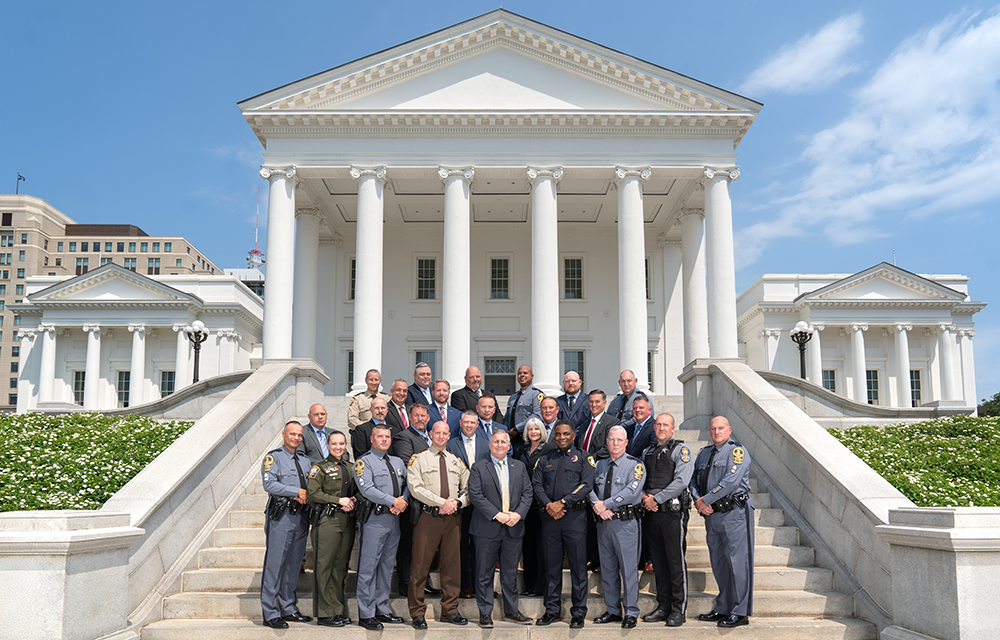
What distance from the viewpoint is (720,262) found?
26.8 metres

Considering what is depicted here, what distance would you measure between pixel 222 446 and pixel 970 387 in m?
50.1

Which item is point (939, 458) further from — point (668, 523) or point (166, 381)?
point (166, 381)

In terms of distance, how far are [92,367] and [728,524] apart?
50207 mm

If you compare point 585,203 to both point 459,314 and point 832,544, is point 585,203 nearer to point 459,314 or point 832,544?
point 459,314

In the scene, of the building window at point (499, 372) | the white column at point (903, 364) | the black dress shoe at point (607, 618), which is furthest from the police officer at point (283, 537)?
the white column at point (903, 364)

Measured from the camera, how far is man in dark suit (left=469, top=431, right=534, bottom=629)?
8.64m

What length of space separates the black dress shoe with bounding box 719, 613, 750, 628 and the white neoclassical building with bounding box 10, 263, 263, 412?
4606 cm

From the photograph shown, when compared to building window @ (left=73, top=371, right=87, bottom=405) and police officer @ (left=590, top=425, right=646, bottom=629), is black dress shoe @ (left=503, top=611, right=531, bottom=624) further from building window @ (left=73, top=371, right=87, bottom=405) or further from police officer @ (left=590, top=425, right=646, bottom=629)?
building window @ (left=73, top=371, right=87, bottom=405)

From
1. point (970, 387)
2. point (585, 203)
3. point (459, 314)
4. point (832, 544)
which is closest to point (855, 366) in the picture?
point (970, 387)

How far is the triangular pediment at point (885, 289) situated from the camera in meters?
48.0

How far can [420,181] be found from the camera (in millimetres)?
28984

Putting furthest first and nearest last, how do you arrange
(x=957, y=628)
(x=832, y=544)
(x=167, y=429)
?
(x=167, y=429)
(x=832, y=544)
(x=957, y=628)

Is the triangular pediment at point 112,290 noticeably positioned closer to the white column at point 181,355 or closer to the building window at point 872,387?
the white column at point 181,355

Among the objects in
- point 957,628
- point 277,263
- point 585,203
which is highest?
point 585,203
